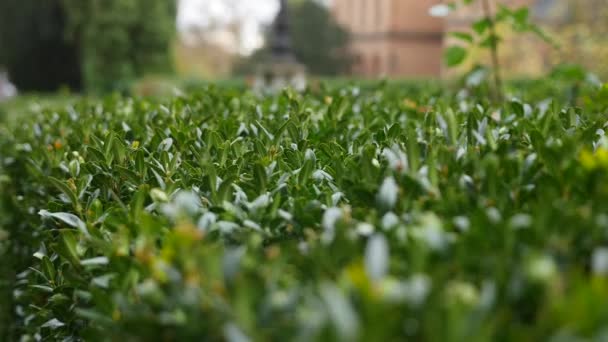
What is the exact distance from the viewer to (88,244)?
5.15 ft

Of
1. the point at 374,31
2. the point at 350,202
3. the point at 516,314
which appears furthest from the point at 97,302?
the point at 374,31

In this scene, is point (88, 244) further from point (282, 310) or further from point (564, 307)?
point (564, 307)

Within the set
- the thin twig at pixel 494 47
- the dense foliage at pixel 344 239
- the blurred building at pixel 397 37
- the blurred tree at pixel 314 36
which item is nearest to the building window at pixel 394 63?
the blurred building at pixel 397 37

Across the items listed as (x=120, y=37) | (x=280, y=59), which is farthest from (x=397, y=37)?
(x=280, y=59)

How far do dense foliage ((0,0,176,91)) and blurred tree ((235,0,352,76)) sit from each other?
638 inches

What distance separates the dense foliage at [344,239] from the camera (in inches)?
38.2

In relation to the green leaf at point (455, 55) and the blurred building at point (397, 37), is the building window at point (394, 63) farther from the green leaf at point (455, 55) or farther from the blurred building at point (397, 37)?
the green leaf at point (455, 55)

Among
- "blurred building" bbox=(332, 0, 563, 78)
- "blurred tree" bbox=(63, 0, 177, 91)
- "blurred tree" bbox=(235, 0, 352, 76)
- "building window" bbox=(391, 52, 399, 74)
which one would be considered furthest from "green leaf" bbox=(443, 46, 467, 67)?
"building window" bbox=(391, 52, 399, 74)

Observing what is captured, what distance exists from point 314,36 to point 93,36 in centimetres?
1979

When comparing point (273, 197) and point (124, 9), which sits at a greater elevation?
point (124, 9)

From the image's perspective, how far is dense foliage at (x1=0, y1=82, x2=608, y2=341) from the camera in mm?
970

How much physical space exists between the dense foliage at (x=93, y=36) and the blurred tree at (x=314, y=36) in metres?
16.2

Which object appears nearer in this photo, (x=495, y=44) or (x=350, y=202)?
(x=350, y=202)

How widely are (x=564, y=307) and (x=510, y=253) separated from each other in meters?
0.23
